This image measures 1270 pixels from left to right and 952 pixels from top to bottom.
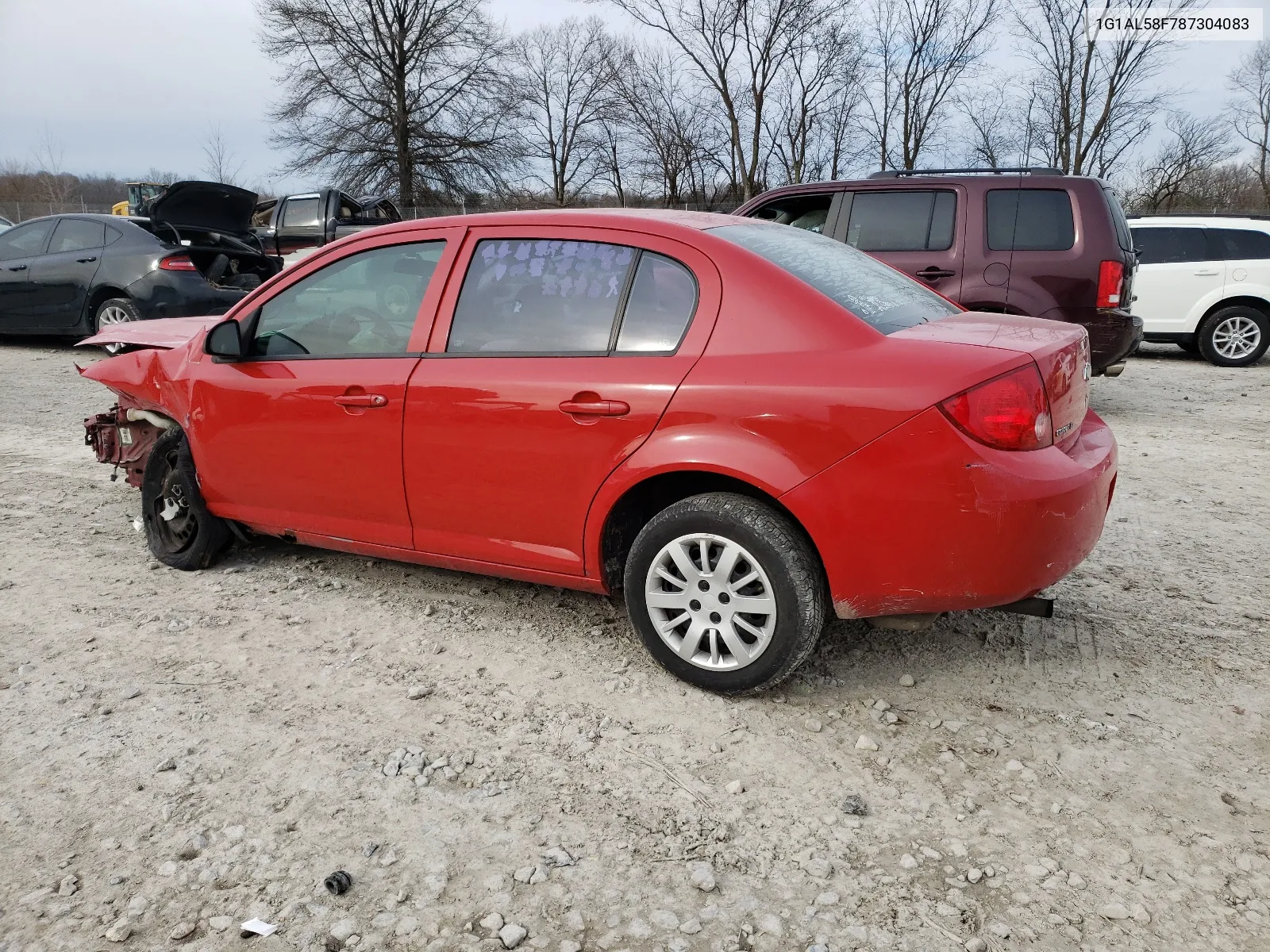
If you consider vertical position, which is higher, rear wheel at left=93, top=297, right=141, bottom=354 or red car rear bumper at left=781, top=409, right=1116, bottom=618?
rear wheel at left=93, top=297, right=141, bottom=354

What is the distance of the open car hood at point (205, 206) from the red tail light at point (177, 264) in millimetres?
456

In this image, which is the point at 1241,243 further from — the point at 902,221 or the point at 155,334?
the point at 155,334

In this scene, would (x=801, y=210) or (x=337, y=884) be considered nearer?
(x=337, y=884)

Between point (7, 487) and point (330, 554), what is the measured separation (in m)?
2.64

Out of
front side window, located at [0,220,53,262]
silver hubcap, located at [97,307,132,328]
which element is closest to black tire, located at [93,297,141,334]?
silver hubcap, located at [97,307,132,328]

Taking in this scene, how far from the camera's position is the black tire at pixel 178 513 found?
14.3 ft

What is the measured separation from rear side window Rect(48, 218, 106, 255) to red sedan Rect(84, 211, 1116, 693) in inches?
325

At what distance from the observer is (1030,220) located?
7645 millimetres

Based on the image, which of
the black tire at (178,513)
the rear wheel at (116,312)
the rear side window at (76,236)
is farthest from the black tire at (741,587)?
the rear side window at (76,236)

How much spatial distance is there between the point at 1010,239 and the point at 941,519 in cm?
574

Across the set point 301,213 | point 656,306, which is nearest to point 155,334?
point 656,306

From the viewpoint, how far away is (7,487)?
5.81m

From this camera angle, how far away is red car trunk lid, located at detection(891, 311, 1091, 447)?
289 centimetres

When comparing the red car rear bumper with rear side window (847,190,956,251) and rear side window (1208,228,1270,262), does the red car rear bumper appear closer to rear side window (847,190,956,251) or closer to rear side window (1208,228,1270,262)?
rear side window (847,190,956,251)
